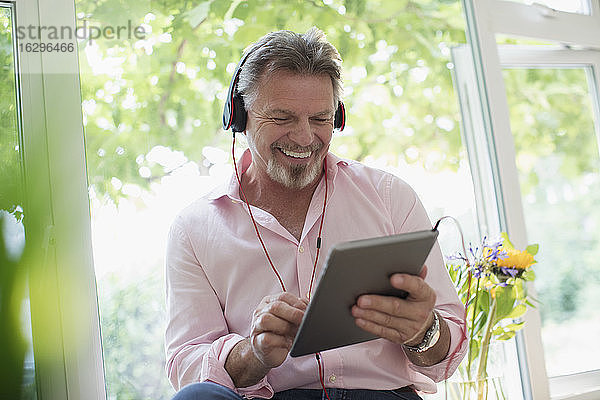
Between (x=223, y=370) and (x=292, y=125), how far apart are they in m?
0.55

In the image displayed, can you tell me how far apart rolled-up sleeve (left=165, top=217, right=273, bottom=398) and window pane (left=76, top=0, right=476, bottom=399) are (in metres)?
0.31

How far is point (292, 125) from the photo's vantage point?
139cm

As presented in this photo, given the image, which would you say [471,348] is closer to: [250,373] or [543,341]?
[543,341]

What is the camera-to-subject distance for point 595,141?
8.39 ft

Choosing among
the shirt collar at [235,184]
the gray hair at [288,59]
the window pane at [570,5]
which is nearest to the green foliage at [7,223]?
the shirt collar at [235,184]

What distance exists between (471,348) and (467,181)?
25.3 inches

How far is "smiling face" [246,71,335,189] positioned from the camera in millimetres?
1378

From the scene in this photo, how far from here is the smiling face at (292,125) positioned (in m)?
1.38

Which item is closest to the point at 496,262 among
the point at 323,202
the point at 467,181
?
the point at 467,181

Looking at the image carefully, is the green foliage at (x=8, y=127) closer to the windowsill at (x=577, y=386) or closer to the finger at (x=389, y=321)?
the finger at (x=389, y=321)

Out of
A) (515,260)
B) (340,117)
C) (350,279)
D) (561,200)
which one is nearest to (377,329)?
(350,279)

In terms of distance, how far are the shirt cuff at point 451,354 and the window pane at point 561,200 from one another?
1.19 meters

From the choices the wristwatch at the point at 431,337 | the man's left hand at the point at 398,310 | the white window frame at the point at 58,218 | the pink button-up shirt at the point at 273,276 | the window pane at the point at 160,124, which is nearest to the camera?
the man's left hand at the point at 398,310

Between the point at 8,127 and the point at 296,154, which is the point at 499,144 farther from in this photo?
the point at 8,127
